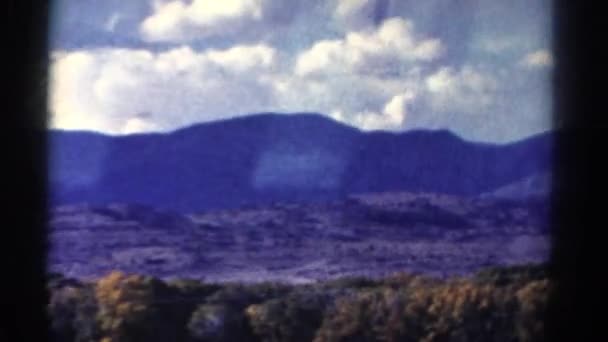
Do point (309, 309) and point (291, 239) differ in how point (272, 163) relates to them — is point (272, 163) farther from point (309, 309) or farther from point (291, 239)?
point (309, 309)

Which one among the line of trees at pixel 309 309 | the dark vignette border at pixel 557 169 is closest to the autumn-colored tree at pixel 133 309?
the line of trees at pixel 309 309

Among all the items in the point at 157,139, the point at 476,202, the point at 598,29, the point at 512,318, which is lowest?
the point at 512,318

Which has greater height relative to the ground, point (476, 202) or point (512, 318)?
point (476, 202)

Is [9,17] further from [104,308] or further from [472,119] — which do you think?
[472,119]

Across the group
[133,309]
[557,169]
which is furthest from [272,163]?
[557,169]

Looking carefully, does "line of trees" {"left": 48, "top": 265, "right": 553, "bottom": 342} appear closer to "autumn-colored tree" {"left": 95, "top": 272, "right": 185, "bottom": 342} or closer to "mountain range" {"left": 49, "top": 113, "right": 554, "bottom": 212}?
"autumn-colored tree" {"left": 95, "top": 272, "right": 185, "bottom": 342}

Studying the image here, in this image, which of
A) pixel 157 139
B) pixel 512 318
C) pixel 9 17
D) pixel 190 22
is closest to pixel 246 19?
pixel 190 22

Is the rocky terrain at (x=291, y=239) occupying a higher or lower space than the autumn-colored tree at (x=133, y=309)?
higher

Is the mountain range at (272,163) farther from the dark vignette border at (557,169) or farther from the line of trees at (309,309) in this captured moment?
the line of trees at (309,309)
